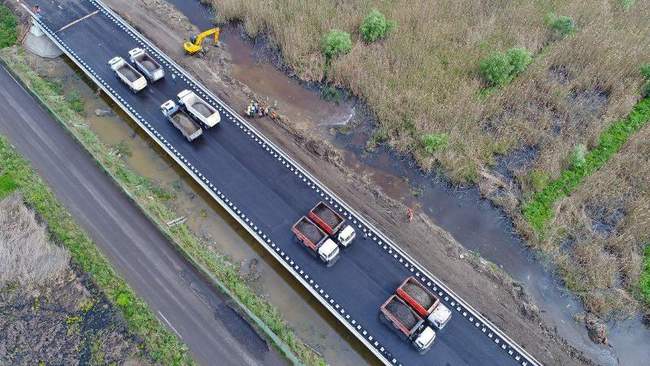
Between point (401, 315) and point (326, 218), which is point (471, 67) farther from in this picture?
point (401, 315)

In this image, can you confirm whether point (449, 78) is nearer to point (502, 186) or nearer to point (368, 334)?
point (502, 186)

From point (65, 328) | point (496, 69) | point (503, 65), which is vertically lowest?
point (65, 328)

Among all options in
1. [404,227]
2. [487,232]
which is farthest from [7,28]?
[487,232]

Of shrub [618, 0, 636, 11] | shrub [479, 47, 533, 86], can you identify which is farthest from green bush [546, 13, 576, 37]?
shrub [618, 0, 636, 11]

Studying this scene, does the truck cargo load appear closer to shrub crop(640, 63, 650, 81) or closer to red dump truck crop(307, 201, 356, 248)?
red dump truck crop(307, 201, 356, 248)

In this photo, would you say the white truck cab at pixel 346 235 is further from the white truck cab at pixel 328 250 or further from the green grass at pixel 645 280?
the green grass at pixel 645 280
